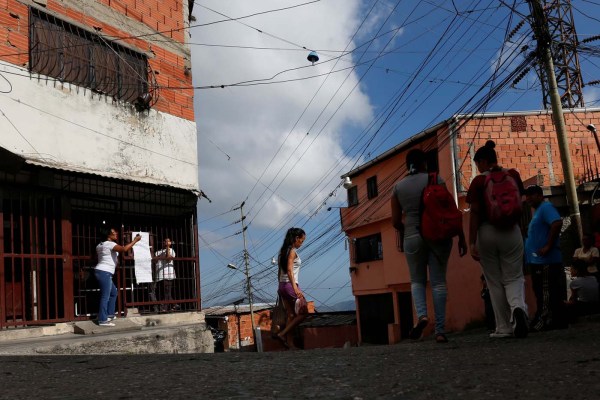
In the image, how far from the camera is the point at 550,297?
5.61 m

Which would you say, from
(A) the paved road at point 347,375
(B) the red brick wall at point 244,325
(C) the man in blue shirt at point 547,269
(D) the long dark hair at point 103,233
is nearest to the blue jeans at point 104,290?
(D) the long dark hair at point 103,233

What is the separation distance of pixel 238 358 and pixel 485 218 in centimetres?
224

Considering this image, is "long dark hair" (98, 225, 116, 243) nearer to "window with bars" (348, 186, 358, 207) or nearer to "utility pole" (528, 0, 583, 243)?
"utility pole" (528, 0, 583, 243)

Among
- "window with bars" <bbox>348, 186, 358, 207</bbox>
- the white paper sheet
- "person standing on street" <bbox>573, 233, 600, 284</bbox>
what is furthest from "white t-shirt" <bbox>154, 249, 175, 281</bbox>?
"window with bars" <bbox>348, 186, 358, 207</bbox>

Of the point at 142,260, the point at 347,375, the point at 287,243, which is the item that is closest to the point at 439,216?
the point at 347,375

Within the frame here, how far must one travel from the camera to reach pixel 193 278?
11016 mm

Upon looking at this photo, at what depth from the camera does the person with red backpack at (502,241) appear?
4473mm

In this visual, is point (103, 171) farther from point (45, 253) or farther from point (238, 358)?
point (238, 358)

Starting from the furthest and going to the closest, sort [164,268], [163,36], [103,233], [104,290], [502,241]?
[163,36] < [164,268] < [103,233] < [104,290] < [502,241]

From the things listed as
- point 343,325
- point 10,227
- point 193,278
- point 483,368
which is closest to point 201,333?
point 193,278

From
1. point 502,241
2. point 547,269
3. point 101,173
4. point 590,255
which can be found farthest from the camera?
point 101,173

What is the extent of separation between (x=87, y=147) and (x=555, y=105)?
8.17 metres

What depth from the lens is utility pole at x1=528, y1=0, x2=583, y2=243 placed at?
31.9 ft

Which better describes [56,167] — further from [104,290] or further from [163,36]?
[163,36]
